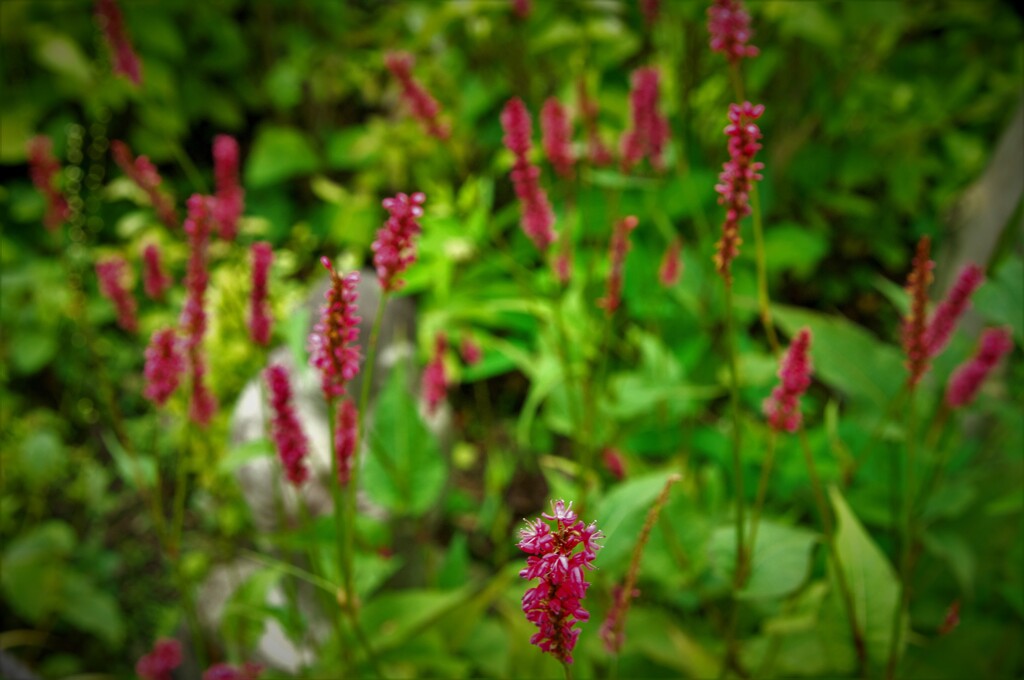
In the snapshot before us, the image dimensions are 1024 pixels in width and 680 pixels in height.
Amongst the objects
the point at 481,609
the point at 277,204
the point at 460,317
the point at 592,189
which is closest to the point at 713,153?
Answer: the point at 592,189

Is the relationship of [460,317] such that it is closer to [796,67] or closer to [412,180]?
[412,180]

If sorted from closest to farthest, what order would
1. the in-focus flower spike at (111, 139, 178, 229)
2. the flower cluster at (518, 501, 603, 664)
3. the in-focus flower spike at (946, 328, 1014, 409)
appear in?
the flower cluster at (518, 501, 603, 664), the in-focus flower spike at (946, 328, 1014, 409), the in-focus flower spike at (111, 139, 178, 229)

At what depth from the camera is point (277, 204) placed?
120 inches

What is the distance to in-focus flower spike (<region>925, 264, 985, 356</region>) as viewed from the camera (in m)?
0.72

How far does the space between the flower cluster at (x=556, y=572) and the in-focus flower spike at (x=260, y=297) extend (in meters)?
0.57

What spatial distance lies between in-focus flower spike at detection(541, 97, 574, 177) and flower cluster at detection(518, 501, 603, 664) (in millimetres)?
808

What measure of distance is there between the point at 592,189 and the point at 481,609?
1307 millimetres

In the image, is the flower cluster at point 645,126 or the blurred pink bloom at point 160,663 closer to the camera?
the blurred pink bloom at point 160,663

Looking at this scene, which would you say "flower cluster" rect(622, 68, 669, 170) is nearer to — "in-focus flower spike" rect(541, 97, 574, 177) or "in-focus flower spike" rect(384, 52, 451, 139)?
"in-focus flower spike" rect(541, 97, 574, 177)

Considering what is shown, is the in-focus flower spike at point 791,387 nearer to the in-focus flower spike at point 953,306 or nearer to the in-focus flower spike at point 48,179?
the in-focus flower spike at point 953,306

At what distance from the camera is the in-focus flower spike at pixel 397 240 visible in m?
0.56

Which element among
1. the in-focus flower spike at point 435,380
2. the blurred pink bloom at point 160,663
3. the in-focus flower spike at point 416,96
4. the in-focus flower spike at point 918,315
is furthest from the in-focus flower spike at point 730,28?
the blurred pink bloom at point 160,663

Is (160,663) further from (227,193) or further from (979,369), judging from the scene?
(979,369)

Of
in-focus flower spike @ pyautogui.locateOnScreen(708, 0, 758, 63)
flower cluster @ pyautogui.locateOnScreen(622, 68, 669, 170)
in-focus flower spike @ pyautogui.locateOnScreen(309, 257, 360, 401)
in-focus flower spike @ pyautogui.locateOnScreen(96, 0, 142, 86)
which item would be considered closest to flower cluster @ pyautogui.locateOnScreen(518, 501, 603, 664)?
in-focus flower spike @ pyautogui.locateOnScreen(309, 257, 360, 401)
